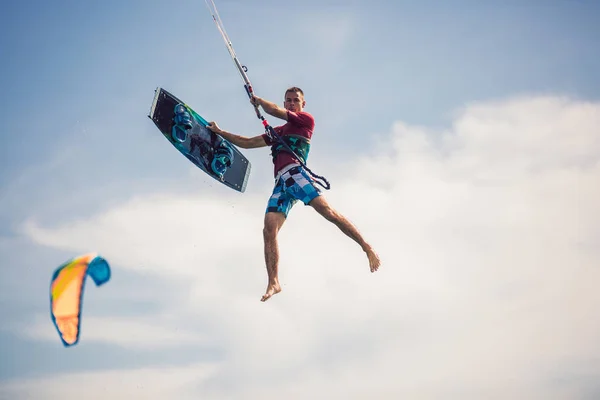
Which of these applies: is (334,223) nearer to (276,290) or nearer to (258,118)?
(276,290)

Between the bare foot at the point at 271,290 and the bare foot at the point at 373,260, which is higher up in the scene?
the bare foot at the point at 373,260

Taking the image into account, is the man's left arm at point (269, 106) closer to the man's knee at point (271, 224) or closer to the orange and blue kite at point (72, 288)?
the man's knee at point (271, 224)

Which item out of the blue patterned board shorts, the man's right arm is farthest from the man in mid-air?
the man's right arm

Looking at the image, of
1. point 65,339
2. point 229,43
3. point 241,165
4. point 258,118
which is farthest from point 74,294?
point 241,165

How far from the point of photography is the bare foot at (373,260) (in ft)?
25.1

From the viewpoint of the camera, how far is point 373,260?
25.2 feet

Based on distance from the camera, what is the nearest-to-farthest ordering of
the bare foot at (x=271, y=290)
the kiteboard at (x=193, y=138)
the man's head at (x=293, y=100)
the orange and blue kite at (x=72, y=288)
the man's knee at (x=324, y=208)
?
the orange and blue kite at (x=72, y=288), the bare foot at (x=271, y=290), the man's knee at (x=324, y=208), the man's head at (x=293, y=100), the kiteboard at (x=193, y=138)

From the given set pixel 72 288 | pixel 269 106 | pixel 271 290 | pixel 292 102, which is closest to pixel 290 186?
pixel 269 106

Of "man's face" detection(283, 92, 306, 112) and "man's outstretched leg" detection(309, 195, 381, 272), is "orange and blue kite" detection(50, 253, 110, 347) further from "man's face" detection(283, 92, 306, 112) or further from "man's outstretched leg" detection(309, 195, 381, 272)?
"man's face" detection(283, 92, 306, 112)

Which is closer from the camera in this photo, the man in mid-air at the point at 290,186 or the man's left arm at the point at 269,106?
the man's left arm at the point at 269,106

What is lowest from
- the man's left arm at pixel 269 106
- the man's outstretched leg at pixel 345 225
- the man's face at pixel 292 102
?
the man's outstretched leg at pixel 345 225

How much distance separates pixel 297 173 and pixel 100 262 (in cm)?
331

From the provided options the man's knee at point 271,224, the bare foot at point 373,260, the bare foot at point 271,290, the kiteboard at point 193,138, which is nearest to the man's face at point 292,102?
the man's knee at point 271,224

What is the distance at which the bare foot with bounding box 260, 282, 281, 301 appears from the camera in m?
7.51
